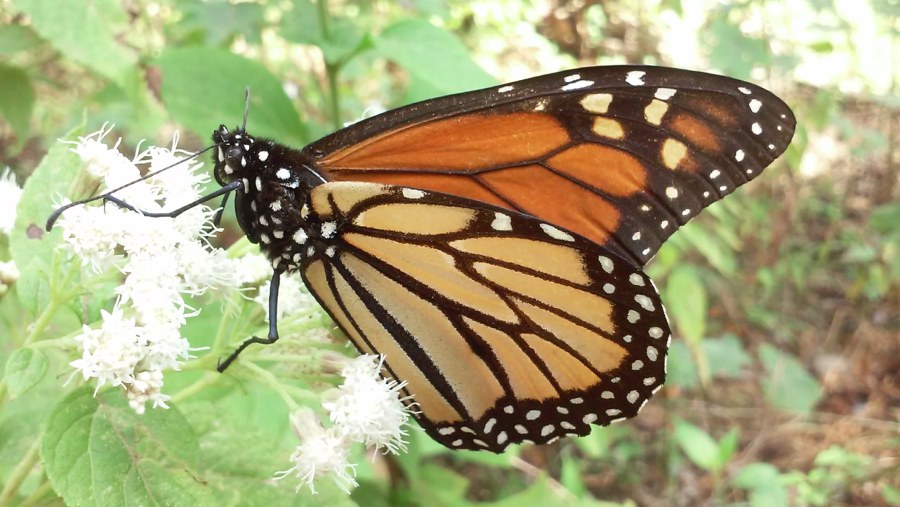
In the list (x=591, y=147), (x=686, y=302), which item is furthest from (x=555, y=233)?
(x=686, y=302)

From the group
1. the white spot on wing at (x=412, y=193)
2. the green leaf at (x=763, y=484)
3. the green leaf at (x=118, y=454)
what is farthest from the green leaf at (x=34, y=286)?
the green leaf at (x=763, y=484)

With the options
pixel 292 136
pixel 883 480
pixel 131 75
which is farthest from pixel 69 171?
pixel 883 480

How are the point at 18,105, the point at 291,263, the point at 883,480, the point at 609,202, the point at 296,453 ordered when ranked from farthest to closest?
the point at 883,480 < the point at 18,105 < the point at 609,202 < the point at 291,263 < the point at 296,453

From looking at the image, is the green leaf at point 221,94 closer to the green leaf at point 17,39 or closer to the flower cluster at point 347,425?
the green leaf at point 17,39

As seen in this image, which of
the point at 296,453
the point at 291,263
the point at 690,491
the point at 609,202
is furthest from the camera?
the point at 690,491

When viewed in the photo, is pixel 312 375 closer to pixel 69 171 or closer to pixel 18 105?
pixel 69 171

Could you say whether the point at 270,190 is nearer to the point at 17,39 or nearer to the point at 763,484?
the point at 17,39
